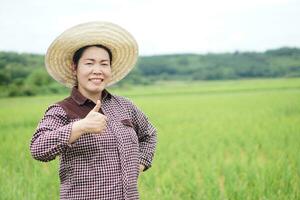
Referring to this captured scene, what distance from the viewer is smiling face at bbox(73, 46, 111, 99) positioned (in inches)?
76.8

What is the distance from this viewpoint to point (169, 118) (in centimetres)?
1183

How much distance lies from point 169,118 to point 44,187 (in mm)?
7720

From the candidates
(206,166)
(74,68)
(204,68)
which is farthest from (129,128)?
(204,68)

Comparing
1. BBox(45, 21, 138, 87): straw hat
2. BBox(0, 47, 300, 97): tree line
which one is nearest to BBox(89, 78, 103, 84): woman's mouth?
BBox(45, 21, 138, 87): straw hat

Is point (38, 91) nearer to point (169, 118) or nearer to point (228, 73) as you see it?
point (169, 118)

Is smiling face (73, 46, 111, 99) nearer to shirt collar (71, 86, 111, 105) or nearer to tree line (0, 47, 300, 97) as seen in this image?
shirt collar (71, 86, 111, 105)

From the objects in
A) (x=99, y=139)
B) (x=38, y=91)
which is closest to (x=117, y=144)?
(x=99, y=139)

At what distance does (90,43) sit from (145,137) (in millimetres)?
542

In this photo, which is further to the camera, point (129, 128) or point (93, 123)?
point (129, 128)

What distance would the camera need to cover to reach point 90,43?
2.02 m

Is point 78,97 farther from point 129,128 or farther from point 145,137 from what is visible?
point 145,137

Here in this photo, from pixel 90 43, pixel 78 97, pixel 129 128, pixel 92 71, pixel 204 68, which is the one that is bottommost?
pixel 204 68

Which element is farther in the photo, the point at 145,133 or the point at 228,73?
the point at 228,73

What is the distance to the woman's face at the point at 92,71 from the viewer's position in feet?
6.40
